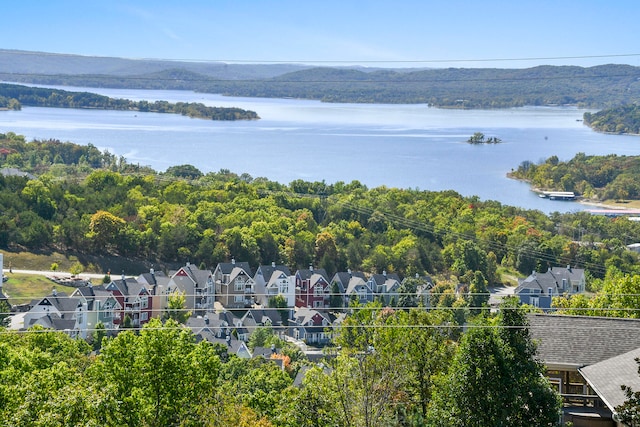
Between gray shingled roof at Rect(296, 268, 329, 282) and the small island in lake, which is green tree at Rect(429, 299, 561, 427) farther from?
the small island in lake

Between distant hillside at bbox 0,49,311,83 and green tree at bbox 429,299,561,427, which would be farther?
distant hillside at bbox 0,49,311,83

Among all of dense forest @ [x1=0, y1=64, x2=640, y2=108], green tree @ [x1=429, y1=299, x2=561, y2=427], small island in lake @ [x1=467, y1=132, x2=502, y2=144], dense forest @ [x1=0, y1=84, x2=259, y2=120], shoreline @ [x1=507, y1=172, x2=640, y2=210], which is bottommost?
shoreline @ [x1=507, y1=172, x2=640, y2=210]

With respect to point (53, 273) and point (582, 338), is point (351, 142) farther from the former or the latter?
point (582, 338)

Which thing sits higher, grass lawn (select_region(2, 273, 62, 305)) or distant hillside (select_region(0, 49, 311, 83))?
distant hillside (select_region(0, 49, 311, 83))

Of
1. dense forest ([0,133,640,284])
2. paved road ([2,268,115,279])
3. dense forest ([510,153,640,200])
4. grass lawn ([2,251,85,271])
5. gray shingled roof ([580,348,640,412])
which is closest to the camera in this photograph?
gray shingled roof ([580,348,640,412])

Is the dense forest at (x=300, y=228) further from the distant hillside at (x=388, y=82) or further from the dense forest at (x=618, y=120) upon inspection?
the distant hillside at (x=388, y=82)

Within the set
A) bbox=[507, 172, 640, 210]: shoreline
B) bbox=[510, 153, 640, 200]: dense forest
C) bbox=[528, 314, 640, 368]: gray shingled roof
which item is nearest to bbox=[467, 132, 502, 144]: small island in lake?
bbox=[510, 153, 640, 200]: dense forest
